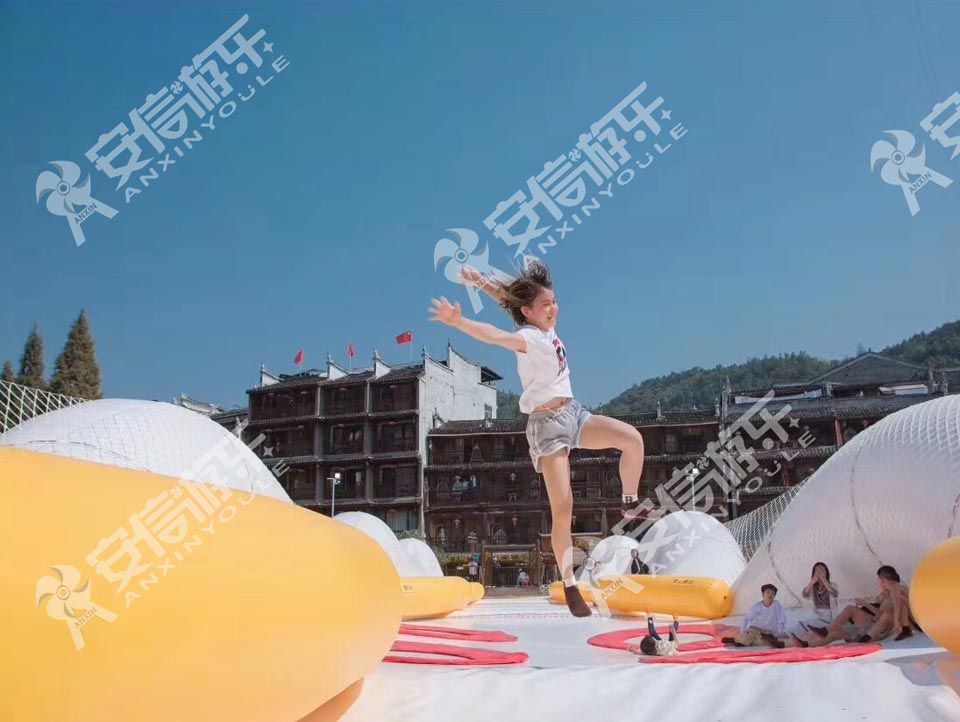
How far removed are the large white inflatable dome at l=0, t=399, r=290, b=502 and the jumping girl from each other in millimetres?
3329

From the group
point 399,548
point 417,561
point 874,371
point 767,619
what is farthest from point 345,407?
point 767,619

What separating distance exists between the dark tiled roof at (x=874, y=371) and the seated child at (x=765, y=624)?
105 feet

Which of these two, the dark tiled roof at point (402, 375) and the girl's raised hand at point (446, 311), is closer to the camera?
the girl's raised hand at point (446, 311)

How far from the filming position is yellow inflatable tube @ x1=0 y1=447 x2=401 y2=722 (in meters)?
1.76

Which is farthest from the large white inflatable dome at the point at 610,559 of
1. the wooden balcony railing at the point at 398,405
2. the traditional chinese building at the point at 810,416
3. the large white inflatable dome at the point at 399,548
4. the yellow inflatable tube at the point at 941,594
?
the wooden balcony railing at the point at 398,405

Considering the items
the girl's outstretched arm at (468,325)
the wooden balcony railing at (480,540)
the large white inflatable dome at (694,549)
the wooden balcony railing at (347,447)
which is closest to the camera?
the girl's outstretched arm at (468,325)

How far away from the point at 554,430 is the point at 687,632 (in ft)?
17.3

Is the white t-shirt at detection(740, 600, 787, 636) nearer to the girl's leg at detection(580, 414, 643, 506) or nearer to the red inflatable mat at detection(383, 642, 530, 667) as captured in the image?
the red inflatable mat at detection(383, 642, 530, 667)

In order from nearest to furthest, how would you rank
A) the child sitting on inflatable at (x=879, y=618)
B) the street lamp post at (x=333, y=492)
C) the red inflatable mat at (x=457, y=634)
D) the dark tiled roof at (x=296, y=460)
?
1. the child sitting on inflatable at (x=879, y=618)
2. the red inflatable mat at (x=457, y=634)
3. the street lamp post at (x=333, y=492)
4. the dark tiled roof at (x=296, y=460)

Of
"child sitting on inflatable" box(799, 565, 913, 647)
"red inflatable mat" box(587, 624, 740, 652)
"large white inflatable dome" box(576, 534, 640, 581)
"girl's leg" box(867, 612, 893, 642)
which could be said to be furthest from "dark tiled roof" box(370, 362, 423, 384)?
"girl's leg" box(867, 612, 893, 642)

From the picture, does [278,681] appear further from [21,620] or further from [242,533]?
[21,620]

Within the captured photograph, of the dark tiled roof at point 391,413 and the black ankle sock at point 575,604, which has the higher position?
the dark tiled roof at point 391,413

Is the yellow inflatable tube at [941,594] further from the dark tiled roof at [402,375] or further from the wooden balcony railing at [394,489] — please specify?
the dark tiled roof at [402,375]

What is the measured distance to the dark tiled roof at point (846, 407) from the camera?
31484 millimetres
